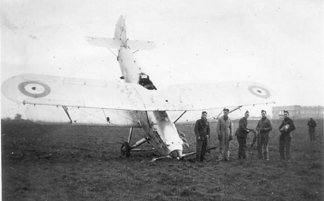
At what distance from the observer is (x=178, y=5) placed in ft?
30.1

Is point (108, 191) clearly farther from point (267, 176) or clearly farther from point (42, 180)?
point (267, 176)

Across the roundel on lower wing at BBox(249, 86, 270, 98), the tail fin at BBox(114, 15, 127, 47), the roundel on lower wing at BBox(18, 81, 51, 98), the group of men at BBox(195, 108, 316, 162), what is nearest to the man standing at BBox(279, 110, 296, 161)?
the group of men at BBox(195, 108, 316, 162)

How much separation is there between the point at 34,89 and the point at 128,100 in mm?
2668

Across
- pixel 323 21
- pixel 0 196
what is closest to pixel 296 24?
pixel 323 21

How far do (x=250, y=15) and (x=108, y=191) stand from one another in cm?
724

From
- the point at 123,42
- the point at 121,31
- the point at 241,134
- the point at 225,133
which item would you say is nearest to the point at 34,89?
the point at 225,133

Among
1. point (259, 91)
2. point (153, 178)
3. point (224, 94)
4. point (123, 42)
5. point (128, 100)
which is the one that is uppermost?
point (123, 42)

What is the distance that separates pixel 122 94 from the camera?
29.4 feet

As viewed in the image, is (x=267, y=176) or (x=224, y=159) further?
(x=224, y=159)

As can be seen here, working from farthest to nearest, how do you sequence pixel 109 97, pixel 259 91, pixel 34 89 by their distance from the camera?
pixel 259 91 < pixel 109 97 < pixel 34 89

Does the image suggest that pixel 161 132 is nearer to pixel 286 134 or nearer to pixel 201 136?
pixel 201 136

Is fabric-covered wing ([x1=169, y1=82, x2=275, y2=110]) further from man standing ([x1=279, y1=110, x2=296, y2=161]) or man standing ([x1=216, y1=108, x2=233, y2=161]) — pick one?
man standing ([x1=279, y1=110, x2=296, y2=161])

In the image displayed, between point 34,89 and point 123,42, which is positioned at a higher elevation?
point 123,42

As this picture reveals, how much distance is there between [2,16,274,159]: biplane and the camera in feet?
25.9
